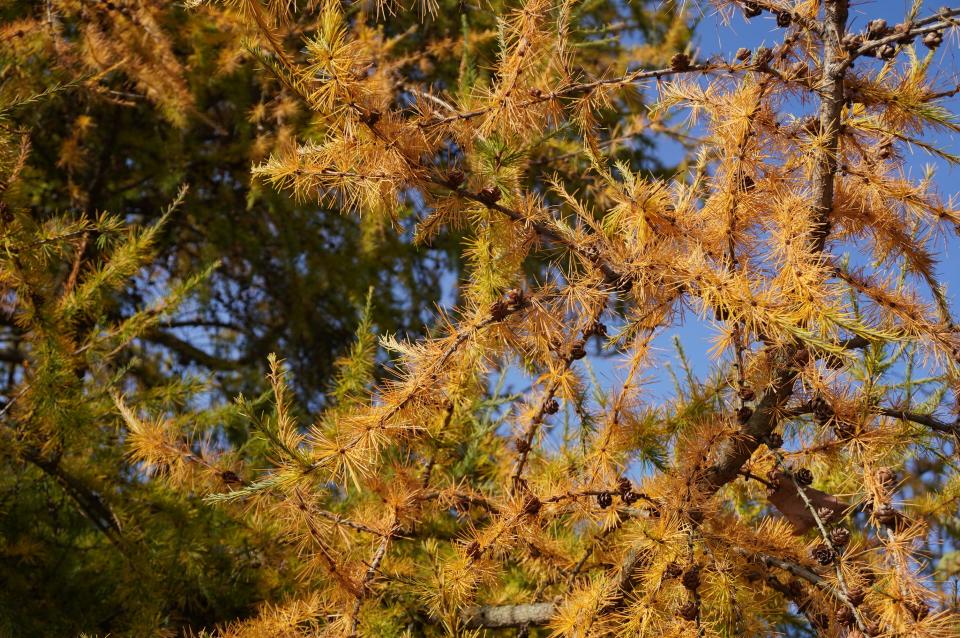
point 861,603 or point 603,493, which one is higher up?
point 603,493

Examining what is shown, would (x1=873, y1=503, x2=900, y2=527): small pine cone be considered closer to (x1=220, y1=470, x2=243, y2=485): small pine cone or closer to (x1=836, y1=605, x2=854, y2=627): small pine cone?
(x1=836, y1=605, x2=854, y2=627): small pine cone

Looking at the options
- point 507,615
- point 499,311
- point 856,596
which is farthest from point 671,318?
point 507,615

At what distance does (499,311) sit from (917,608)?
0.71m

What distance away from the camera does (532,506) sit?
1.45 metres

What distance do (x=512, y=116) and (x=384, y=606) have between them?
115 cm

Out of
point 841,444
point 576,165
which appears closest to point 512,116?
point 841,444

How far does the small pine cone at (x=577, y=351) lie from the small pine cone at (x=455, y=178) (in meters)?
0.36

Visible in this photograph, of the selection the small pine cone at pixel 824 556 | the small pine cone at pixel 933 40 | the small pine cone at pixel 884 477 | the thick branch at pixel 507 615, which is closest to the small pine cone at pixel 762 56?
the small pine cone at pixel 933 40

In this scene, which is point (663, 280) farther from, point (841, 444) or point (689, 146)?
point (689, 146)

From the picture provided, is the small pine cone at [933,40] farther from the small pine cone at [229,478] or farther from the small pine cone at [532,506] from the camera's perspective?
the small pine cone at [229,478]

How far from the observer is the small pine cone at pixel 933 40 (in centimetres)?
120

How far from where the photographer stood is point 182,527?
2146 mm

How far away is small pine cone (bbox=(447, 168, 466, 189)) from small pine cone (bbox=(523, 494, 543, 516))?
566mm

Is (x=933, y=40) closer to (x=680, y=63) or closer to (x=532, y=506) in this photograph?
(x=680, y=63)
